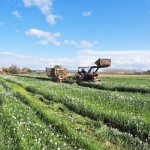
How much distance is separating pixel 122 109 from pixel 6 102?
726 centimetres

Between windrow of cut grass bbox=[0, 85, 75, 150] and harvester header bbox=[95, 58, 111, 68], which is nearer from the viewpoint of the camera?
windrow of cut grass bbox=[0, 85, 75, 150]

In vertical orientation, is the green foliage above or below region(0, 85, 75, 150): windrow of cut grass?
above

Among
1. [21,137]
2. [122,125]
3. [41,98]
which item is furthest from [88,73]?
[21,137]

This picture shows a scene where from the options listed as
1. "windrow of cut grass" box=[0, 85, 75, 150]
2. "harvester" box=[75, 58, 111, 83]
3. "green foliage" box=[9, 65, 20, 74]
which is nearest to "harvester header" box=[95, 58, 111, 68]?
"harvester" box=[75, 58, 111, 83]

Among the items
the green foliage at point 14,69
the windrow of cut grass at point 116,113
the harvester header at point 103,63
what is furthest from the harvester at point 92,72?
the green foliage at point 14,69

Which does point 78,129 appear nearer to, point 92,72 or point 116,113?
point 116,113

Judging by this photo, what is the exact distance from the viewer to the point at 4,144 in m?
10.9

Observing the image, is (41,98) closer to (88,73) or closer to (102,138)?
(102,138)

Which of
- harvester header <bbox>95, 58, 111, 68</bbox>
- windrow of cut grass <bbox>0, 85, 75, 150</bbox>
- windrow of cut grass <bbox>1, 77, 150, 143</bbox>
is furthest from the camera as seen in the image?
harvester header <bbox>95, 58, 111, 68</bbox>

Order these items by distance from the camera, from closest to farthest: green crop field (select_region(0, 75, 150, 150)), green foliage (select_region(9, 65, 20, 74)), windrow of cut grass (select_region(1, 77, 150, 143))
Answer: green crop field (select_region(0, 75, 150, 150))
windrow of cut grass (select_region(1, 77, 150, 143))
green foliage (select_region(9, 65, 20, 74))

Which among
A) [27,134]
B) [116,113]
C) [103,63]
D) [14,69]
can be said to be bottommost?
[27,134]

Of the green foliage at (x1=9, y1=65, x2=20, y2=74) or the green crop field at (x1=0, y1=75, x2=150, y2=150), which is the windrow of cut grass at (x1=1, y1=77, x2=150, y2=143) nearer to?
the green crop field at (x1=0, y1=75, x2=150, y2=150)

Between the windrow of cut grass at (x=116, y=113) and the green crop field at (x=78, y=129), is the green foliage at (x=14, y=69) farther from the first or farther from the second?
the green crop field at (x=78, y=129)

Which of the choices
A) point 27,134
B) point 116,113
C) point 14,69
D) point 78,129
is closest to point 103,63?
point 116,113
